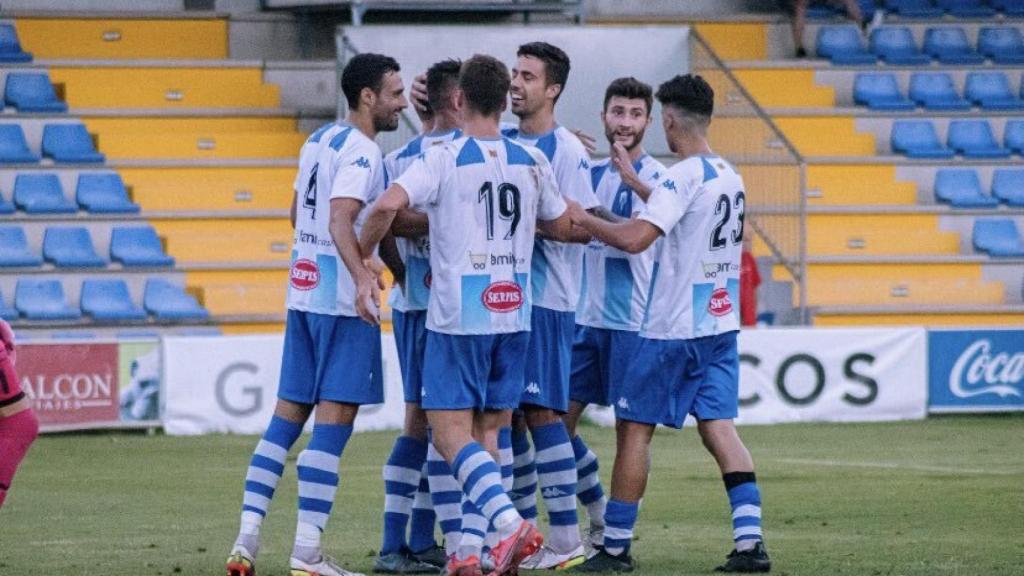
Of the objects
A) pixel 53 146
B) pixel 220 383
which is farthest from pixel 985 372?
pixel 53 146

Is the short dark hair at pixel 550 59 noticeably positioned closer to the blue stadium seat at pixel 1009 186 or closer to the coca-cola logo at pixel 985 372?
the coca-cola logo at pixel 985 372

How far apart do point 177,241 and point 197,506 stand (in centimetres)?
994

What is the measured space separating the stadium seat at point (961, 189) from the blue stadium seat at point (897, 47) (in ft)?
5.98

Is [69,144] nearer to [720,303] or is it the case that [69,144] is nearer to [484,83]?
[720,303]

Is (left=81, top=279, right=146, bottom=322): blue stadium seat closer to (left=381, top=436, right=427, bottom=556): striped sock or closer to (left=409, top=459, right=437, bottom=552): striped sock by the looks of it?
(left=409, top=459, right=437, bottom=552): striped sock

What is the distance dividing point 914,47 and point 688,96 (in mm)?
17503

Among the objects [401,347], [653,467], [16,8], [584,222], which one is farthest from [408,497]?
[16,8]

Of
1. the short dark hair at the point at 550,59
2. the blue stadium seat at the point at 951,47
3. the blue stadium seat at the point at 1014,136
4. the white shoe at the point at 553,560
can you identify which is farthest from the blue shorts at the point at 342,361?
the blue stadium seat at the point at 951,47

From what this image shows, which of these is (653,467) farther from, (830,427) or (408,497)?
(408,497)

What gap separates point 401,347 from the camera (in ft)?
30.0

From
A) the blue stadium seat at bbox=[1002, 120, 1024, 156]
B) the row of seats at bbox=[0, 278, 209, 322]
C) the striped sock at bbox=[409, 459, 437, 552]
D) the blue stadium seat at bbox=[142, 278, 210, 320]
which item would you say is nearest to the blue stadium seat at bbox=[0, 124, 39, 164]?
the row of seats at bbox=[0, 278, 209, 322]

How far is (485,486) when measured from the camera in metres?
8.28

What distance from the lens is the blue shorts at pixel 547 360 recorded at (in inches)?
364

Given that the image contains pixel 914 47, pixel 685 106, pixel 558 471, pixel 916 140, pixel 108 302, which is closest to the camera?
pixel 685 106
